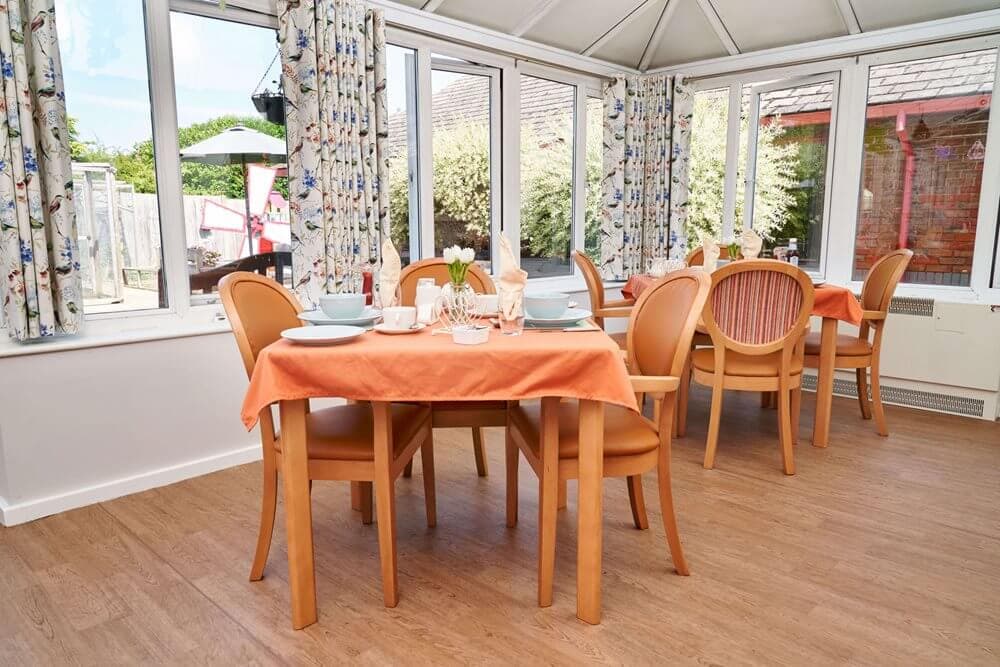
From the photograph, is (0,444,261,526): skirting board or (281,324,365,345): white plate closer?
(281,324,365,345): white plate

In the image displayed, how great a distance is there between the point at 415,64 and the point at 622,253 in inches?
87.9

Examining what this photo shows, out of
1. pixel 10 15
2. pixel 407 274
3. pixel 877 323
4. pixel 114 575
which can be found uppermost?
pixel 10 15

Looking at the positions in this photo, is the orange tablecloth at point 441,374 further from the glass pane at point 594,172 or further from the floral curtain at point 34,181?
the glass pane at point 594,172

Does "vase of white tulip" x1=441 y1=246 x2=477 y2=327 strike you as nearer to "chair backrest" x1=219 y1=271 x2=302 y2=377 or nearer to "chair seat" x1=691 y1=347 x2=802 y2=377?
"chair backrest" x1=219 y1=271 x2=302 y2=377

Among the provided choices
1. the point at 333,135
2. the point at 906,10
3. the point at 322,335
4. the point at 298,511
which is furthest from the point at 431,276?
the point at 906,10

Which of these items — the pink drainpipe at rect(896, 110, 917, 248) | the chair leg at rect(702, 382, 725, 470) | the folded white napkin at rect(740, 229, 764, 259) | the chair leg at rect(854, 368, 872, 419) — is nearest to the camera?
the chair leg at rect(702, 382, 725, 470)

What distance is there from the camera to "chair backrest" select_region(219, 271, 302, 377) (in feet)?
6.84

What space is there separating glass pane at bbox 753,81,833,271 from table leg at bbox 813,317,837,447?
165cm

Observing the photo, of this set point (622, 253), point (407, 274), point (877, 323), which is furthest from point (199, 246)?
point (877, 323)

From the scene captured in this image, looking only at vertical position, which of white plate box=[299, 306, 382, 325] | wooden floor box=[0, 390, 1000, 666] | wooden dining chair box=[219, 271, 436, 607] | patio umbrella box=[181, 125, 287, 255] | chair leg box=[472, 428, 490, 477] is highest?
patio umbrella box=[181, 125, 287, 255]

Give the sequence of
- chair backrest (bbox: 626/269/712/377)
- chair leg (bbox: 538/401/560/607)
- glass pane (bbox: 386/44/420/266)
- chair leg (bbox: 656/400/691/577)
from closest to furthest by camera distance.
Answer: chair leg (bbox: 538/401/560/607), chair backrest (bbox: 626/269/712/377), chair leg (bbox: 656/400/691/577), glass pane (bbox: 386/44/420/266)

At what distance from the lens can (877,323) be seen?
147 inches

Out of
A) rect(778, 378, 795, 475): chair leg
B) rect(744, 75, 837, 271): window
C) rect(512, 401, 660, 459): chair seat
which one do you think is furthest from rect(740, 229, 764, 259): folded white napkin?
rect(512, 401, 660, 459): chair seat

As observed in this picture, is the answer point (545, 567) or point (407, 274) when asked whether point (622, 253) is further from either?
point (545, 567)
